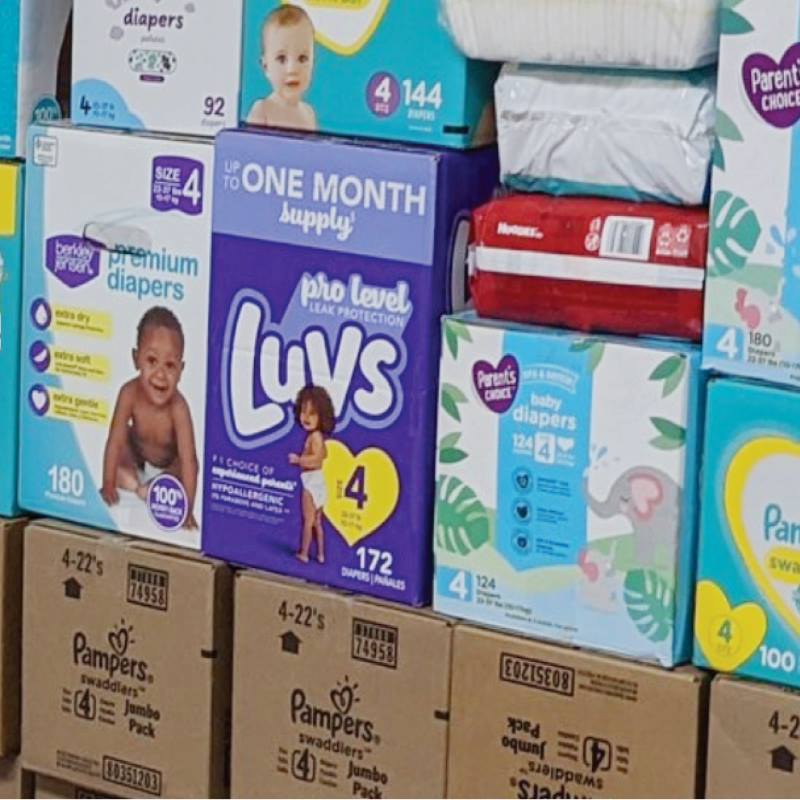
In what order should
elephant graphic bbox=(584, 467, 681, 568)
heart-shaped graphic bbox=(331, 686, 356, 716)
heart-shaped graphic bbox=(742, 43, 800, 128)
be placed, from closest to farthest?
1. heart-shaped graphic bbox=(742, 43, 800, 128)
2. elephant graphic bbox=(584, 467, 681, 568)
3. heart-shaped graphic bbox=(331, 686, 356, 716)

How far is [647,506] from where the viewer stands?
1763 millimetres

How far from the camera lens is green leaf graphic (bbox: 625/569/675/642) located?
177cm

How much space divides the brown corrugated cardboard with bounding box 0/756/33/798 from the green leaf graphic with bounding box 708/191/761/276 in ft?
3.37

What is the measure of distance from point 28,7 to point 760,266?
872 millimetres

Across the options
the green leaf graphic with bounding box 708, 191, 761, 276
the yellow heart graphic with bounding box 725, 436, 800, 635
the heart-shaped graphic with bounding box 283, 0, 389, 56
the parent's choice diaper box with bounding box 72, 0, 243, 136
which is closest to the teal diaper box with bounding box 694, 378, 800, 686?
the yellow heart graphic with bounding box 725, 436, 800, 635

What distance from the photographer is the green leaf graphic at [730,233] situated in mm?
1688

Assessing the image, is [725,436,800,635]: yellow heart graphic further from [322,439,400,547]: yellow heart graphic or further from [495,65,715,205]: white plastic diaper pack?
[322,439,400,547]: yellow heart graphic

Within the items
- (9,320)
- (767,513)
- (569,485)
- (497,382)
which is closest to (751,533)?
(767,513)

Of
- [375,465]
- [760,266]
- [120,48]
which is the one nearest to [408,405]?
[375,465]

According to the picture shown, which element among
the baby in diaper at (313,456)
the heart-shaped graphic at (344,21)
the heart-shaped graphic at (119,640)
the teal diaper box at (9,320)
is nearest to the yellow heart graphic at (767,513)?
the baby in diaper at (313,456)

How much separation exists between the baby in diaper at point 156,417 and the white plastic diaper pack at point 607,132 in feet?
1.41

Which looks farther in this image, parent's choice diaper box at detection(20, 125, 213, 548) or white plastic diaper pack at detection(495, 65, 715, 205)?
parent's choice diaper box at detection(20, 125, 213, 548)

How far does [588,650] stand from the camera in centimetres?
183

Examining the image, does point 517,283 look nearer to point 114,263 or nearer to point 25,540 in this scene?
point 114,263
